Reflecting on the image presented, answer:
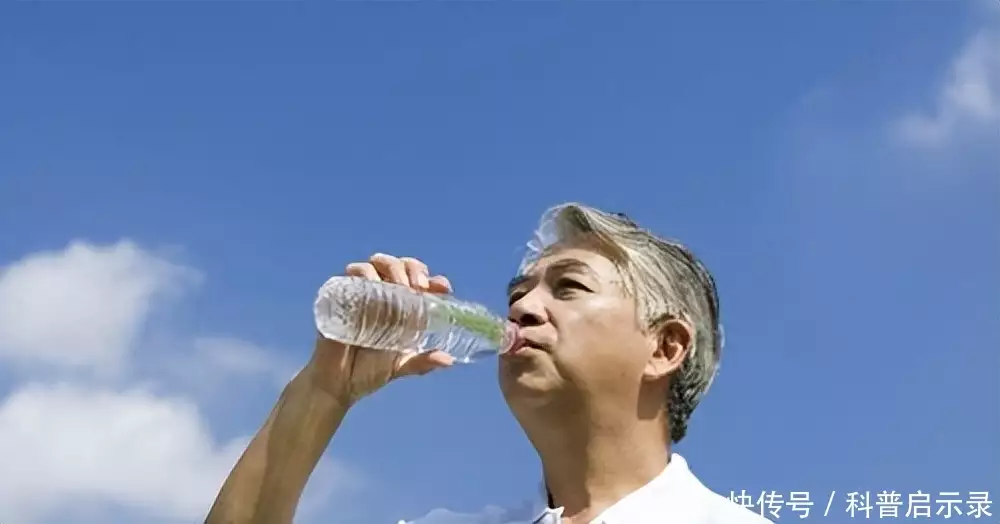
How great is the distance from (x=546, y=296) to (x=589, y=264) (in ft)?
0.43

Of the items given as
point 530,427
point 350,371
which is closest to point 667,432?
point 530,427

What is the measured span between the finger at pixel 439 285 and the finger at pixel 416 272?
0.01 m

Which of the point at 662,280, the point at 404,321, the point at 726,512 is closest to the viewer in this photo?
the point at 726,512

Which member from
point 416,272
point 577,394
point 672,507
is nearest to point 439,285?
point 416,272

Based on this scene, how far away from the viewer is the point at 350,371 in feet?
10.0

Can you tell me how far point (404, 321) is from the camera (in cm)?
307

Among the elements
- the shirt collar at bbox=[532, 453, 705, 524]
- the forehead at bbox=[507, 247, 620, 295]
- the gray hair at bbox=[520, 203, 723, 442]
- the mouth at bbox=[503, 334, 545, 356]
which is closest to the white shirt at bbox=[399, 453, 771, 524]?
the shirt collar at bbox=[532, 453, 705, 524]

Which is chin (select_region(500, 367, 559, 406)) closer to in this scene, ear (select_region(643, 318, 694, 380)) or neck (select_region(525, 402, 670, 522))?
neck (select_region(525, 402, 670, 522))

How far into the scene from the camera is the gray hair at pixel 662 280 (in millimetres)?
3154

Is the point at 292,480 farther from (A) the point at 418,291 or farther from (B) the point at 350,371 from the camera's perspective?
(A) the point at 418,291

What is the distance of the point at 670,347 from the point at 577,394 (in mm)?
317

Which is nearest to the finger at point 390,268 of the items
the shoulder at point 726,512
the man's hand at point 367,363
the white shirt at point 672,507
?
the man's hand at point 367,363

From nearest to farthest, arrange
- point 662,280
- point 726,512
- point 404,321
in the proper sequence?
point 726,512
point 404,321
point 662,280

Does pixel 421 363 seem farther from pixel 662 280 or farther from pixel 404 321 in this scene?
pixel 662 280
